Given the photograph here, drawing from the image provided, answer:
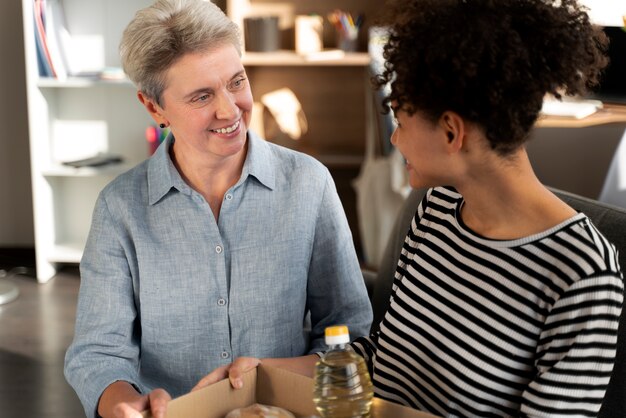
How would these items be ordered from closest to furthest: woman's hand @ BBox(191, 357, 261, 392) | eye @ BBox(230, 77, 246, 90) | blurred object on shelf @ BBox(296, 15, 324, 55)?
woman's hand @ BBox(191, 357, 261, 392)
eye @ BBox(230, 77, 246, 90)
blurred object on shelf @ BBox(296, 15, 324, 55)

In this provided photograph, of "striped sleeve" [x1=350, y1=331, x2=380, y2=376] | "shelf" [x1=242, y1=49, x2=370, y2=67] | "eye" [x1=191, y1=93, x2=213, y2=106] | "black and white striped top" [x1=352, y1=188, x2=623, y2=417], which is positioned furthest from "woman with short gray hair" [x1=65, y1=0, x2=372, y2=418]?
"shelf" [x1=242, y1=49, x2=370, y2=67]


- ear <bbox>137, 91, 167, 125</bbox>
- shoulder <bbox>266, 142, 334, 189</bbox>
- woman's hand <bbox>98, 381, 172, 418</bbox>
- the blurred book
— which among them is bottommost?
woman's hand <bbox>98, 381, 172, 418</bbox>

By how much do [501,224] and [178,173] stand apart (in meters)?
0.73

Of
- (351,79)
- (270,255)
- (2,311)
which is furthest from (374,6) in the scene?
(270,255)

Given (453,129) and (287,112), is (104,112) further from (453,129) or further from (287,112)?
(453,129)

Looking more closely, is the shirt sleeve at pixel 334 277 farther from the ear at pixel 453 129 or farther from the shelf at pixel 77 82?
the shelf at pixel 77 82

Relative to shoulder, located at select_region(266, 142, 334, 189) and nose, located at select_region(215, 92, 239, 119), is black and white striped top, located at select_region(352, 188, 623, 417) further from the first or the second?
nose, located at select_region(215, 92, 239, 119)

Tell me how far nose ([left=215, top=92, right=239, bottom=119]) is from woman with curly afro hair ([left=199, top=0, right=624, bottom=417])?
498 mm

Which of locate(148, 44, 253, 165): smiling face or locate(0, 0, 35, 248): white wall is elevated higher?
locate(148, 44, 253, 165): smiling face

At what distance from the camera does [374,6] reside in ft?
15.2

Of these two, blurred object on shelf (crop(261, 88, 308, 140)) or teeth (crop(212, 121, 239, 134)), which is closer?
teeth (crop(212, 121, 239, 134))

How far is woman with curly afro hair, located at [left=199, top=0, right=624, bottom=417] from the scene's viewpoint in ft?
3.53

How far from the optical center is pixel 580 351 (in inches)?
41.6

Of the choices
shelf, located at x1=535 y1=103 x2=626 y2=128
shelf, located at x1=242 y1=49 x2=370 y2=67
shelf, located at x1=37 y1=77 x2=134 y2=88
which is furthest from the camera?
shelf, located at x1=242 y1=49 x2=370 y2=67
